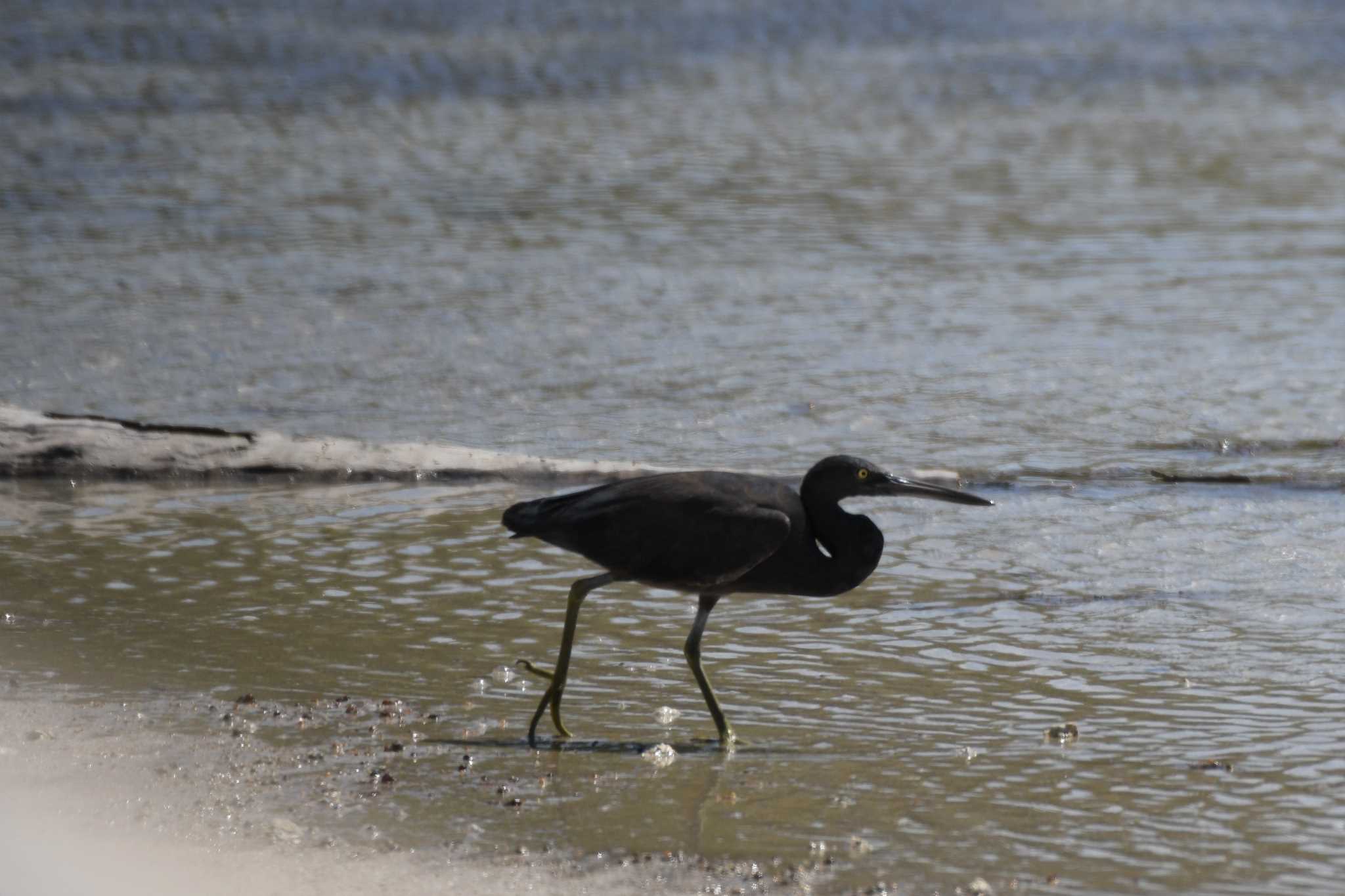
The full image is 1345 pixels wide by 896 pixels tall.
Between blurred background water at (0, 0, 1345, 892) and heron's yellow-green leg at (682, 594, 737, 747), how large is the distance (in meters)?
0.08

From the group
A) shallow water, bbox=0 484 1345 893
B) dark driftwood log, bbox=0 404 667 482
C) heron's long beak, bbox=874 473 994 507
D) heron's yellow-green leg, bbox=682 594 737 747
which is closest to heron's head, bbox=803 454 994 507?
heron's long beak, bbox=874 473 994 507

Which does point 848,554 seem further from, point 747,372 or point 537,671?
point 747,372

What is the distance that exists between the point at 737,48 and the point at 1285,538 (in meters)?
14.6

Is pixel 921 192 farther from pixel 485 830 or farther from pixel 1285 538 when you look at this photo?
pixel 485 830

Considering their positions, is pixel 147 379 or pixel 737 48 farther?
pixel 737 48

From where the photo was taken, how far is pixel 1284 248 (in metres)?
13.6

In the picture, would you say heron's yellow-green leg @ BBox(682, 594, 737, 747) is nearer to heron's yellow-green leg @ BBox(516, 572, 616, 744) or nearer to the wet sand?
heron's yellow-green leg @ BBox(516, 572, 616, 744)

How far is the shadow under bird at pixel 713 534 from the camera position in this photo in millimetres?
5254

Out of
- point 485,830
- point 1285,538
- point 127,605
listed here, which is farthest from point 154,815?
point 1285,538

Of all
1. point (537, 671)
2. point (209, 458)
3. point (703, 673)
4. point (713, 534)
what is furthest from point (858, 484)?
point (209, 458)

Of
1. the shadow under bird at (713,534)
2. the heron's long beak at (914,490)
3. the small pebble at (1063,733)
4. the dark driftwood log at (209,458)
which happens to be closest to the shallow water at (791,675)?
the small pebble at (1063,733)

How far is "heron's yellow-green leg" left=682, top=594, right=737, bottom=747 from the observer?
5219 mm

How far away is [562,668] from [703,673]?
0.36 m

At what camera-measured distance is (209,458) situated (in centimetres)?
808
